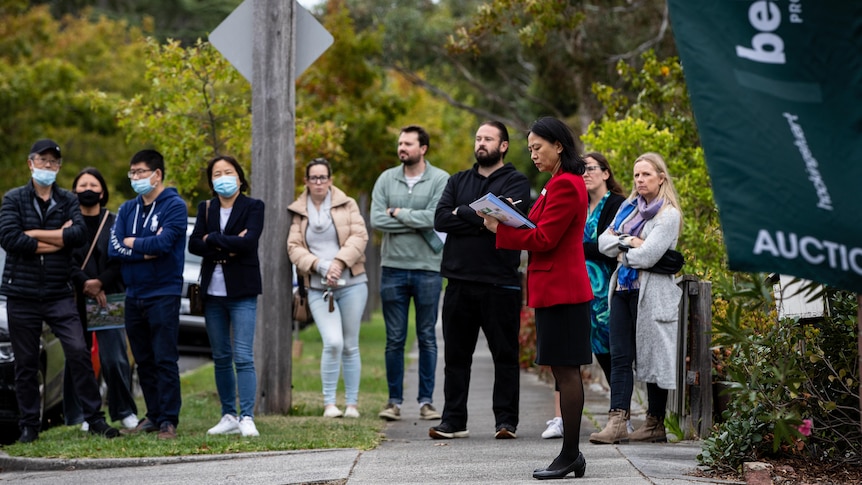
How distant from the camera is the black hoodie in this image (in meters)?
8.45

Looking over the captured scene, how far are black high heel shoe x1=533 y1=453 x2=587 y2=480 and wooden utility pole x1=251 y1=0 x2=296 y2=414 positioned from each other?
3.89m

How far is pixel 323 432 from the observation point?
8.66m

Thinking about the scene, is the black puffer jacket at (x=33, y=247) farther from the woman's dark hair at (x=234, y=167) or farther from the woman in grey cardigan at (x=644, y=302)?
the woman in grey cardigan at (x=644, y=302)

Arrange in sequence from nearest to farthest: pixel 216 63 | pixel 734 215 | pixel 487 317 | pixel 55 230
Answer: pixel 734 215
pixel 487 317
pixel 55 230
pixel 216 63

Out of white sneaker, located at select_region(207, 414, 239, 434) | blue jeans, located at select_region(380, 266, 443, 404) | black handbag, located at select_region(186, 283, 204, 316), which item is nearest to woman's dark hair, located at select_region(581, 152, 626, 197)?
blue jeans, located at select_region(380, 266, 443, 404)

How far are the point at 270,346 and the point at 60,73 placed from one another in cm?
1716

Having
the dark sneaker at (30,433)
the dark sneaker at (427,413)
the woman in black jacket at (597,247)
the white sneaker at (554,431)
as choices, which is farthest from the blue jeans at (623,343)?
the dark sneaker at (30,433)

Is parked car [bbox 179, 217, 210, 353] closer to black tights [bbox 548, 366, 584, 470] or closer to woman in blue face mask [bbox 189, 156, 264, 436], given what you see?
woman in blue face mask [bbox 189, 156, 264, 436]

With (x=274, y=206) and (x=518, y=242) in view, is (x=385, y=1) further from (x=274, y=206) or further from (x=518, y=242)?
(x=518, y=242)

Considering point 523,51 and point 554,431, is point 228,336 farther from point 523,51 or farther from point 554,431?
point 523,51

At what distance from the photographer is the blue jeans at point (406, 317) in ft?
31.9

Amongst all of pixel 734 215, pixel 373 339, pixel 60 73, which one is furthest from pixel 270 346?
pixel 60 73

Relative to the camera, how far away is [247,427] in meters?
8.68

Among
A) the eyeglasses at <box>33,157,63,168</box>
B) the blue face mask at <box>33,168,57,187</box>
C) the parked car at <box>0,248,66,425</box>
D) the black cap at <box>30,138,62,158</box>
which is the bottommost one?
the parked car at <box>0,248,66,425</box>
